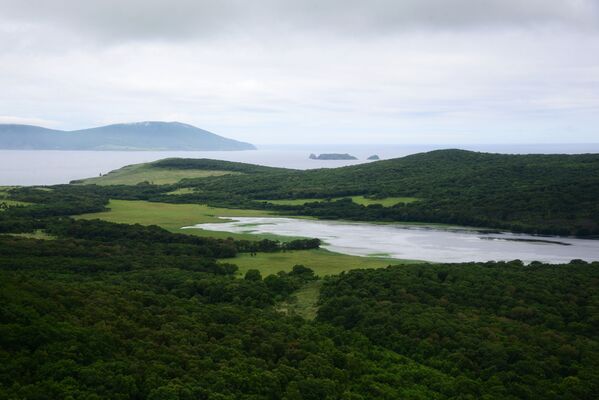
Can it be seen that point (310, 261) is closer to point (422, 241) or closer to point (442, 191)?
point (422, 241)

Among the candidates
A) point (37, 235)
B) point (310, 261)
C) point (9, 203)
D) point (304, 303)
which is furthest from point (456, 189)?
point (9, 203)

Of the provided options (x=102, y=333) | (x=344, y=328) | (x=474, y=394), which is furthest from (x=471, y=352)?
(x=102, y=333)

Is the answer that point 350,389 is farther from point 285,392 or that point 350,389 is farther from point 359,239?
point 359,239

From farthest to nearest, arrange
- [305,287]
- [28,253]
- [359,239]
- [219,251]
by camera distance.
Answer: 1. [359,239]
2. [219,251]
3. [28,253]
4. [305,287]

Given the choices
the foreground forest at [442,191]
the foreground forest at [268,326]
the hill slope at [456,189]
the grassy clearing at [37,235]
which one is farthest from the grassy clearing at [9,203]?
the hill slope at [456,189]

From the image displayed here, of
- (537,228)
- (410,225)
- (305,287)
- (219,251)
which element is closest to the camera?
(305,287)

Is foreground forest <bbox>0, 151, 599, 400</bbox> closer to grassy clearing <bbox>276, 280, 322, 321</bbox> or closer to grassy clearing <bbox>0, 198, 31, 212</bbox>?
grassy clearing <bbox>276, 280, 322, 321</bbox>

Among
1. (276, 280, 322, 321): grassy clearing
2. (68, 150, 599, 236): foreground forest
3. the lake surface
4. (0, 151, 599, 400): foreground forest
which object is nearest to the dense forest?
(0, 151, 599, 400): foreground forest
